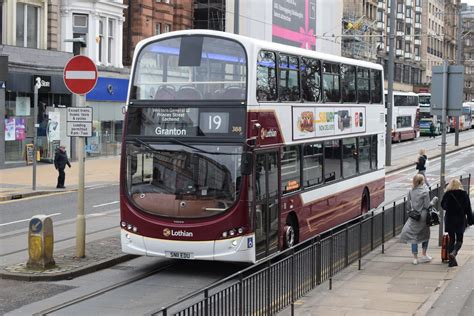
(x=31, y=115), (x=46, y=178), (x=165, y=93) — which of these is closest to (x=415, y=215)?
(x=165, y=93)

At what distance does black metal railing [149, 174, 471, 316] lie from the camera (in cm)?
724

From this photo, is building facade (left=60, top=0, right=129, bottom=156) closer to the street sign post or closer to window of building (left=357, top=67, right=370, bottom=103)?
window of building (left=357, top=67, right=370, bottom=103)

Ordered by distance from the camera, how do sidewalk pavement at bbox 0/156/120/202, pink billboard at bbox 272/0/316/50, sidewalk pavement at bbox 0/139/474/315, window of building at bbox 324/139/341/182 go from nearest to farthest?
sidewalk pavement at bbox 0/139/474/315 → window of building at bbox 324/139/341/182 → sidewalk pavement at bbox 0/156/120/202 → pink billboard at bbox 272/0/316/50

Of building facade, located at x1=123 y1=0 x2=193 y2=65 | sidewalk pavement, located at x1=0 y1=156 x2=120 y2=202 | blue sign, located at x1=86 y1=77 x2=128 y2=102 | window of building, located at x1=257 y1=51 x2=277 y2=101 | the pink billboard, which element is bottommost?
sidewalk pavement, located at x1=0 y1=156 x2=120 y2=202

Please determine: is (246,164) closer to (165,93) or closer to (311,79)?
(165,93)

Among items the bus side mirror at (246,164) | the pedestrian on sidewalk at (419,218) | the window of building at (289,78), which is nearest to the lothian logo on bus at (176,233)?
the bus side mirror at (246,164)

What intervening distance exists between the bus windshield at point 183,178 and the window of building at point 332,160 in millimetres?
4317

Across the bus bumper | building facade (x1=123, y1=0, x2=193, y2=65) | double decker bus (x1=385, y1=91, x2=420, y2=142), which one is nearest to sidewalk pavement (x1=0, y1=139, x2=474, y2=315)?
the bus bumper

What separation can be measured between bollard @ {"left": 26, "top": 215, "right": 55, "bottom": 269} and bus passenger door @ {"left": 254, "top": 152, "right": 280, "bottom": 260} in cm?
348

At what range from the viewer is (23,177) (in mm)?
29500

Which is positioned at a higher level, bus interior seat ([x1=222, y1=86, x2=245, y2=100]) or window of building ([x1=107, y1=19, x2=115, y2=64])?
window of building ([x1=107, y1=19, x2=115, y2=64])

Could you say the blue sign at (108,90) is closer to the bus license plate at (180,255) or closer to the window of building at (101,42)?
the window of building at (101,42)

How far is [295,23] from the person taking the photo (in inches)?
2280

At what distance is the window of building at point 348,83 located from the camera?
1642 cm
